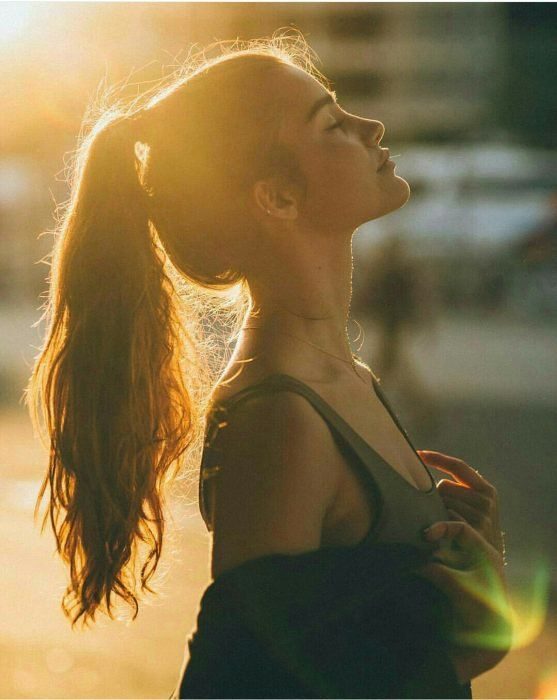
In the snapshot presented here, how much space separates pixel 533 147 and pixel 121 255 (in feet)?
102

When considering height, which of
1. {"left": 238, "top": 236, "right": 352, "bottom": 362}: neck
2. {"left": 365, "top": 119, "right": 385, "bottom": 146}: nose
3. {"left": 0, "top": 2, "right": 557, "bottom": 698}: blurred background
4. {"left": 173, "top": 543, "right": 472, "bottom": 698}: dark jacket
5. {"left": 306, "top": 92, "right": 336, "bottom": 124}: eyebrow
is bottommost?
{"left": 0, "top": 2, "right": 557, "bottom": 698}: blurred background

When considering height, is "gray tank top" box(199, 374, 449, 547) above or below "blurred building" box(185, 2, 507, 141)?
above

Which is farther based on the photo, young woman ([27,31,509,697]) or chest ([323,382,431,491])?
chest ([323,382,431,491])

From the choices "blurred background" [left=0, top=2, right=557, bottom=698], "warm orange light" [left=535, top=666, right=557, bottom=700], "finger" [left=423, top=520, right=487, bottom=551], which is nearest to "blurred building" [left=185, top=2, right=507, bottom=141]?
"blurred background" [left=0, top=2, right=557, bottom=698]

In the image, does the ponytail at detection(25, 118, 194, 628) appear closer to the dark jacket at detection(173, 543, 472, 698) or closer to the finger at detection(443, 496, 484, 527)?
the dark jacket at detection(173, 543, 472, 698)

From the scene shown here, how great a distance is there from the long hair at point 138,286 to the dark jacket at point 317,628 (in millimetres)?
361

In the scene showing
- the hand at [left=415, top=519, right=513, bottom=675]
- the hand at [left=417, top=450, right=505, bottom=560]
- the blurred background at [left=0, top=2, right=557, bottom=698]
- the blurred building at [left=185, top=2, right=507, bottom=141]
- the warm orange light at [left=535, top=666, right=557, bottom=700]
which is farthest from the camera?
the blurred building at [left=185, top=2, right=507, bottom=141]

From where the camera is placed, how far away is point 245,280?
194cm

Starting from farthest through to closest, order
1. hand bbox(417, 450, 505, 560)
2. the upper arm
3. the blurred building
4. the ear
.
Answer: the blurred building → hand bbox(417, 450, 505, 560) → the ear → the upper arm

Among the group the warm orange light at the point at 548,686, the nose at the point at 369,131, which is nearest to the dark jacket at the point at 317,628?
the nose at the point at 369,131

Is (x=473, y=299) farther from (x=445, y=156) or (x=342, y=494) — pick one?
(x=342, y=494)

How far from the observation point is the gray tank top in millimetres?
1616

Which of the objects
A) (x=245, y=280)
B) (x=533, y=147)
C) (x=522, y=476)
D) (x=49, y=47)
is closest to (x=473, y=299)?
(x=533, y=147)

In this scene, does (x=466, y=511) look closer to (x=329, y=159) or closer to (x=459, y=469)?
(x=459, y=469)
